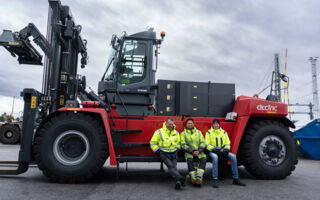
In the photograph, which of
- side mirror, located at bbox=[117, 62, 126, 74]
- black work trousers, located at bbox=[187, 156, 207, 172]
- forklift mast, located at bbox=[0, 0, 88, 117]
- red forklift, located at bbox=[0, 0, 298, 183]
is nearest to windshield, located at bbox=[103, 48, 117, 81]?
red forklift, located at bbox=[0, 0, 298, 183]


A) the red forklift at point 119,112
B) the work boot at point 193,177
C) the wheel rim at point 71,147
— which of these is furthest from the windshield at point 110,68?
the work boot at point 193,177

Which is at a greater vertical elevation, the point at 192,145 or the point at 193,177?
the point at 192,145

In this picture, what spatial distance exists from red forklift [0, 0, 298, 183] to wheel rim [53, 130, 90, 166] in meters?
0.02

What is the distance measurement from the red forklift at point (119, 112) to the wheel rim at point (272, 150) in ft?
0.08

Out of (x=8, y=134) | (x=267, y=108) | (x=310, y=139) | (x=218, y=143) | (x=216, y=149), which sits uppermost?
(x=267, y=108)

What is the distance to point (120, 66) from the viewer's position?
6.21 metres

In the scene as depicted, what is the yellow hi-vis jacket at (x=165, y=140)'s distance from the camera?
18.0ft

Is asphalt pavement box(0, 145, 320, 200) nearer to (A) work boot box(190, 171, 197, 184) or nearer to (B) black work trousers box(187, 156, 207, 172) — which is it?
(A) work boot box(190, 171, 197, 184)

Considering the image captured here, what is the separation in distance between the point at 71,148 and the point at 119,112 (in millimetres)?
1336

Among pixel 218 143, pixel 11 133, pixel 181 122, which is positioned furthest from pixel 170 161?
pixel 11 133

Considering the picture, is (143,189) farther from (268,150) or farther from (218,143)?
(268,150)

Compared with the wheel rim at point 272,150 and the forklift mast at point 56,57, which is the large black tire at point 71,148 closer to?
the forklift mast at point 56,57

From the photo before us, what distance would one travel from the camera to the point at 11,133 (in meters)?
17.9

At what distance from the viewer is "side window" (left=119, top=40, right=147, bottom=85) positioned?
6211mm
